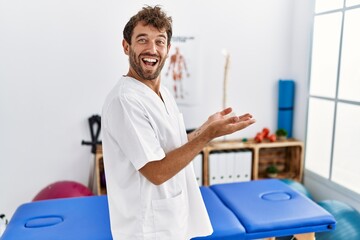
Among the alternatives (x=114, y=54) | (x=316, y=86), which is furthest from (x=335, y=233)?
(x=114, y=54)

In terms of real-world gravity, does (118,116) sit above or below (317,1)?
below

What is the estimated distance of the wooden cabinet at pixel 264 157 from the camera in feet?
8.62

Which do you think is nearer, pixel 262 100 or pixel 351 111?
pixel 351 111

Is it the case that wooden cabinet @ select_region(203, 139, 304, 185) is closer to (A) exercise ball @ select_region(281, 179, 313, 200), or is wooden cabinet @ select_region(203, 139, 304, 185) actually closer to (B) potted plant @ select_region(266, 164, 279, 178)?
(B) potted plant @ select_region(266, 164, 279, 178)

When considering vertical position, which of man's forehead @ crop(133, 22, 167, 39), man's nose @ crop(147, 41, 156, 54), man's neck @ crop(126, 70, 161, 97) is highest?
man's forehead @ crop(133, 22, 167, 39)

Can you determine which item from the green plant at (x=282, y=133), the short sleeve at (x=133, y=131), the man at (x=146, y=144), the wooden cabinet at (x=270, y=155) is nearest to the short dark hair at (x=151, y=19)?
the man at (x=146, y=144)

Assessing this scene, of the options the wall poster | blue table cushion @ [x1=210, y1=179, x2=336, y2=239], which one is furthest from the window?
the wall poster

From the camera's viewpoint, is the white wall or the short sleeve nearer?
the short sleeve

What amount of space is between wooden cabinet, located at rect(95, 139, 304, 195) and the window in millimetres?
123

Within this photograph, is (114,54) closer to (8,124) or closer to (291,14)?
(8,124)

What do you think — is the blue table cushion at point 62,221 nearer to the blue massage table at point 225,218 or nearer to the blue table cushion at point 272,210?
the blue massage table at point 225,218

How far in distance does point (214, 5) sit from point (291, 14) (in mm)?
703

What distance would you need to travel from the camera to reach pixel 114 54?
259cm

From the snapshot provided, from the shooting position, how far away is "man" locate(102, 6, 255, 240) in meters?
1.10
